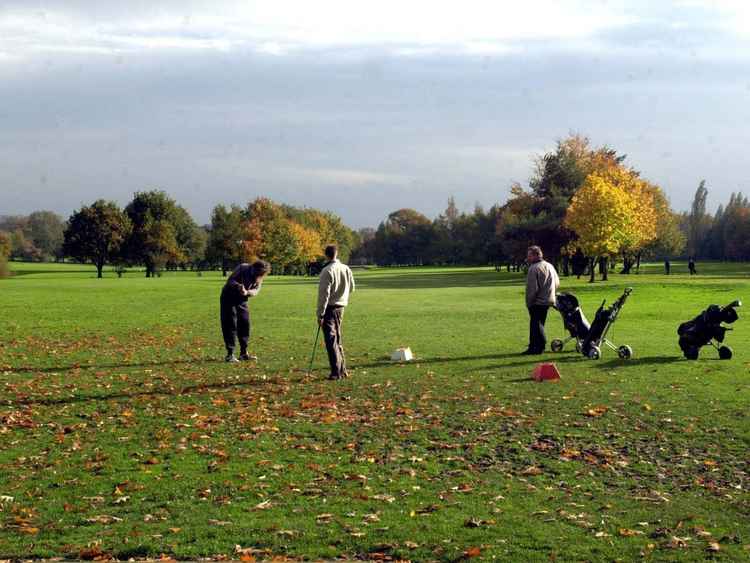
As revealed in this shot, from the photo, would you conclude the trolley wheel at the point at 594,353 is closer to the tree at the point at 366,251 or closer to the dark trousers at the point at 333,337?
the dark trousers at the point at 333,337

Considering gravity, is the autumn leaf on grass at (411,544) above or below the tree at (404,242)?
below

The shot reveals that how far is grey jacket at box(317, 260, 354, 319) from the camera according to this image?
1455 centimetres

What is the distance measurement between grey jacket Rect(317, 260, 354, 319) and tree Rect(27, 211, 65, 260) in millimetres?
160016

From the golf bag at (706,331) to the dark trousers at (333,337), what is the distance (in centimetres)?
721

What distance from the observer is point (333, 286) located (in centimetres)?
1465

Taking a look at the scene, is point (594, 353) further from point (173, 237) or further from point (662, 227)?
point (173, 237)

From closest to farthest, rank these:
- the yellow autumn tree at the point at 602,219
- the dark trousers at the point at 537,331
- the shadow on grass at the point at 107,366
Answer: the shadow on grass at the point at 107,366
the dark trousers at the point at 537,331
the yellow autumn tree at the point at 602,219

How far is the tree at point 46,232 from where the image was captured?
552 ft

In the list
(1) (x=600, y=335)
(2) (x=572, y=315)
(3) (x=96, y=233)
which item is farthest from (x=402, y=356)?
(3) (x=96, y=233)

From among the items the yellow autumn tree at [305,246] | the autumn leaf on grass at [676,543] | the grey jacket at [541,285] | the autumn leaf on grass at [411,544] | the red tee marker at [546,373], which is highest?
the yellow autumn tree at [305,246]

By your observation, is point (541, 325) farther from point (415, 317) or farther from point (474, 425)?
point (415, 317)

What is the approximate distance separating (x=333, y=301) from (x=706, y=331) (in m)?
7.61

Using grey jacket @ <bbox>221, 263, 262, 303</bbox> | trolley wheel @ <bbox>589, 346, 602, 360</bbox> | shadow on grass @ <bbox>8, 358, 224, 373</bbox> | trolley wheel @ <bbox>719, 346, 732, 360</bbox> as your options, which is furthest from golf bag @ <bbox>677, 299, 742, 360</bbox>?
shadow on grass @ <bbox>8, 358, 224, 373</bbox>

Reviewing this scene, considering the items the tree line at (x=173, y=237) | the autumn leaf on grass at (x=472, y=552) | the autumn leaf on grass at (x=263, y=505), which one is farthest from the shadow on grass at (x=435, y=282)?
the autumn leaf on grass at (x=472, y=552)
